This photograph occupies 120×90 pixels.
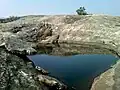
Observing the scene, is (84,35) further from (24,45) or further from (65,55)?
(24,45)

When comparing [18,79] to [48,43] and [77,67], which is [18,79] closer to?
[77,67]

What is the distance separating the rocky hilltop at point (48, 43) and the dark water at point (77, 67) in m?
1.63

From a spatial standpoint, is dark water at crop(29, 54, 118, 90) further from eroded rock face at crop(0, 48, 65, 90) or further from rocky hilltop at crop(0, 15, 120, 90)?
eroded rock face at crop(0, 48, 65, 90)

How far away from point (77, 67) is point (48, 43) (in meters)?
28.4

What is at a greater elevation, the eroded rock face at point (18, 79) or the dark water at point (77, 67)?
the eroded rock face at point (18, 79)

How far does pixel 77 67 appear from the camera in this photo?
35094 mm

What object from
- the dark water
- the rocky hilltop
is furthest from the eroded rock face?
the dark water

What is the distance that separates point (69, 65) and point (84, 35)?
28.5m

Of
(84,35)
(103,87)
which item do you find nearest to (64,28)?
(84,35)

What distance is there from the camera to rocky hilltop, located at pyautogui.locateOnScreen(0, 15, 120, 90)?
25500 mm

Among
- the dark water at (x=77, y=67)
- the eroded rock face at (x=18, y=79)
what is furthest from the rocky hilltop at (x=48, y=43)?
the dark water at (x=77, y=67)

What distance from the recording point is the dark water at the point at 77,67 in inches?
1128

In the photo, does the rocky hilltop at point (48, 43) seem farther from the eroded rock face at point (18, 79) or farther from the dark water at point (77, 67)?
the dark water at point (77, 67)

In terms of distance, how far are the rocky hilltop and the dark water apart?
5.36 ft
